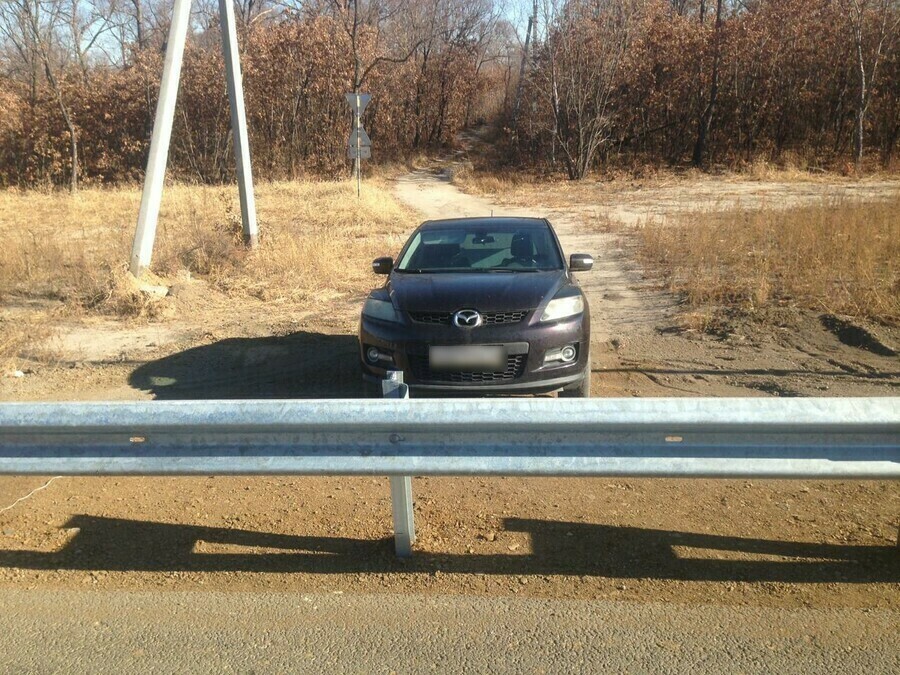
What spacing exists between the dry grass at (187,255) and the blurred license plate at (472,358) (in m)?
5.23

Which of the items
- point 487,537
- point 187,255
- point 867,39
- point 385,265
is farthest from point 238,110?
point 867,39

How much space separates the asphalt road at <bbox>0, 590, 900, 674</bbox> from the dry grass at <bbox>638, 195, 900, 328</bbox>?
5805mm

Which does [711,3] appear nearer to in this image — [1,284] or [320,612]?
[1,284]

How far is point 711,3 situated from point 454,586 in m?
39.7

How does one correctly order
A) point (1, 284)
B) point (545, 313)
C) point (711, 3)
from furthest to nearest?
point (711, 3) → point (1, 284) → point (545, 313)

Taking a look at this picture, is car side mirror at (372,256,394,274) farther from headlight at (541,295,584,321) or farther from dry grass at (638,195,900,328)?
dry grass at (638,195,900,328)

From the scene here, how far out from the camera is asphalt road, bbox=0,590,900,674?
3070mm

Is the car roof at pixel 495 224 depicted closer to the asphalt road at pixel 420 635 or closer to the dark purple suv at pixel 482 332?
the dark purple suv at pixel 482 332

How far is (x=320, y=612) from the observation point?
136 inches

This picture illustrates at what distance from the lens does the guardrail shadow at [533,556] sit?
3.77 metres

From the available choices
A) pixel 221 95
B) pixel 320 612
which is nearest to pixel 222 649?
pixel 320 612

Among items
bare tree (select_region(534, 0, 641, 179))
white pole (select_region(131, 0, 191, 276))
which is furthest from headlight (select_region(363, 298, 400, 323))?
bare tree (select_region(534, 0, 641, 179))

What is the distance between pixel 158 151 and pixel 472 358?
745cm

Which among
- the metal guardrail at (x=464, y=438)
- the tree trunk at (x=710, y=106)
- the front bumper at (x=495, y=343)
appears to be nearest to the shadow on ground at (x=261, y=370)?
the front bumper at (x=495, y=343)
